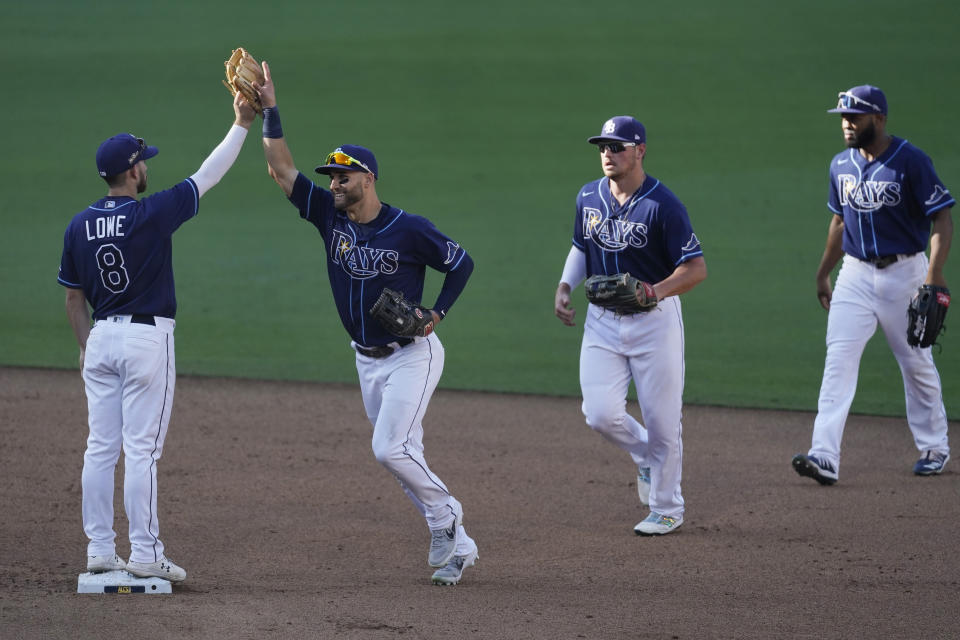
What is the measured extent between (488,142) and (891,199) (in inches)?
315

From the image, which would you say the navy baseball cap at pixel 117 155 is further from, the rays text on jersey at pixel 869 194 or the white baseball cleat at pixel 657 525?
the rays text on jersey at pixel 869 194

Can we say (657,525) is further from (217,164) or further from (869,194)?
(217,164)

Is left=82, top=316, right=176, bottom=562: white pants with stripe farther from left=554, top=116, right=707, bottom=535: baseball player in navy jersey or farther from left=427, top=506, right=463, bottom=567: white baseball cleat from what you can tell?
left=554, top=116, right=707, bottom=535: baseball player in navy jersey

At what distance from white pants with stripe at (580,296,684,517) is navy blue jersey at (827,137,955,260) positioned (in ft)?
4.51

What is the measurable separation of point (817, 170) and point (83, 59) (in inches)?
371

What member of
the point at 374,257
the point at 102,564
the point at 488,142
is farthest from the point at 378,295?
the point at 488,142

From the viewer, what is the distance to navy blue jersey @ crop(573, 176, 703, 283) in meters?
5.30

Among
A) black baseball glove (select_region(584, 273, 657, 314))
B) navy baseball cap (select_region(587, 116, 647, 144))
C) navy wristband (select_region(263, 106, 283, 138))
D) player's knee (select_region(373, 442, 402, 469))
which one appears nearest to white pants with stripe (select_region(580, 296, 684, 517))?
black baseball glove (select_region(584, 273, 657, 314))

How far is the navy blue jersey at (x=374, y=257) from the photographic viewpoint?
4.77 m

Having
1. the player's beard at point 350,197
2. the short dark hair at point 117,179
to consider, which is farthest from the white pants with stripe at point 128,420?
the player's beard at point 350,197

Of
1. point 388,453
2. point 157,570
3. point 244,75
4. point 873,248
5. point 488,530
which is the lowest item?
point 488,530

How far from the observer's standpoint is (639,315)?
543cm

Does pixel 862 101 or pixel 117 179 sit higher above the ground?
pixel 862 101

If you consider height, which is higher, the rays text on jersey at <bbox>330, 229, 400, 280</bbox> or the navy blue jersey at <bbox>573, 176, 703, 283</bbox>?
the navy blue jersey at <bbox>573, 176, 703, 283</bbox>
